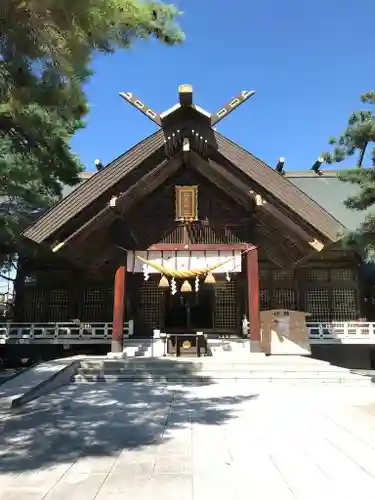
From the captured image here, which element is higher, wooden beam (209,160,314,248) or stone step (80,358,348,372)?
wooden beam (209,160,314,248)

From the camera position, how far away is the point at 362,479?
4113mm

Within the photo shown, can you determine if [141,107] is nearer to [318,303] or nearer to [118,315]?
[118,315]

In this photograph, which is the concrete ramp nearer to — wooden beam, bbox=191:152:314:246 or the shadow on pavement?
the shadow on pavement

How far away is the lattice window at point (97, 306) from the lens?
1716 cm

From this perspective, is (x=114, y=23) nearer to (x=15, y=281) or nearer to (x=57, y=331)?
(x=57, y=331)

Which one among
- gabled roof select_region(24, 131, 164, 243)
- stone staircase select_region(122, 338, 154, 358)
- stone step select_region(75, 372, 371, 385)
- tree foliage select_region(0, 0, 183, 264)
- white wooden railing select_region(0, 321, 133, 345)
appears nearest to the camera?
tree foliage select_region(0, 0, 183, 264)

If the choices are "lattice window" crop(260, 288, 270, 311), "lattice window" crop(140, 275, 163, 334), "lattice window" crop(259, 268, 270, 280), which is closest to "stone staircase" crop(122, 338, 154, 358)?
"lattice window" crop(140, 275, 163, 334)

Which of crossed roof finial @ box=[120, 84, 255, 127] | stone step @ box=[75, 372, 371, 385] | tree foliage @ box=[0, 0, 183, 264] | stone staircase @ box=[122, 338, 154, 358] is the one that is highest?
crossed roof finial @ box=[120, 84, 255, 127]

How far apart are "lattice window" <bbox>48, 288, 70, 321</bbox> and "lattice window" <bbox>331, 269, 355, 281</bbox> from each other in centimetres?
1095

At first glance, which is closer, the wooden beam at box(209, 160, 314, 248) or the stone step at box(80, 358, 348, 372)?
the stone step at box(80, 358, 348, 372)

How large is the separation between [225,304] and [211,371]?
6005mm

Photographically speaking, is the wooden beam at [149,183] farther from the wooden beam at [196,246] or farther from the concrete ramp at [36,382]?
the concrete ramp at [36,382]

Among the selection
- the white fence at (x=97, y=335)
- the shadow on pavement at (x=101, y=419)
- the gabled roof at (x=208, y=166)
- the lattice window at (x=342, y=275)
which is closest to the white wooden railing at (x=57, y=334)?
the white fence at (x=97, y=335)

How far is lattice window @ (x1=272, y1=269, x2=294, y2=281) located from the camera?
17.1 metres
